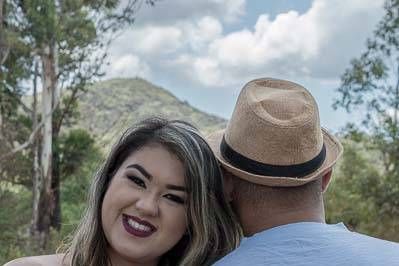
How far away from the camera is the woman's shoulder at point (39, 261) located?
5.76 ft

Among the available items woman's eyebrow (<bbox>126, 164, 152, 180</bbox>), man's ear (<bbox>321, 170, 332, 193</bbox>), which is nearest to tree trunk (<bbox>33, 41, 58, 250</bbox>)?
woman's eyebrow (<bbox>126, 164, 152, 180</bbox>)

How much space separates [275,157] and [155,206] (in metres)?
0.34

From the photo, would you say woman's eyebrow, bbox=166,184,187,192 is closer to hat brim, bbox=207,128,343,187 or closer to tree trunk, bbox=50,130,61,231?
hat brim, bbox=207,128,343,187

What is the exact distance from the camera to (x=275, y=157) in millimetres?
1698

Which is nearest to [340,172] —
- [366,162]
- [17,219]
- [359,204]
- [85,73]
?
[366,162]

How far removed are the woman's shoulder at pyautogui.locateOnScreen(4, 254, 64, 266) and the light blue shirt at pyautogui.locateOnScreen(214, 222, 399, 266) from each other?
55cm

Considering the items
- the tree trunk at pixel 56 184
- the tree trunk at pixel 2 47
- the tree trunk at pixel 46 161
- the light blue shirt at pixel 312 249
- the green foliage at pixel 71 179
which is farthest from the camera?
the tree trunk at pixel 56 184

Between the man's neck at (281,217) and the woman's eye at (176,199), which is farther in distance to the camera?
the woman's eye at (176,199)

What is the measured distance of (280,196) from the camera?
160 cm

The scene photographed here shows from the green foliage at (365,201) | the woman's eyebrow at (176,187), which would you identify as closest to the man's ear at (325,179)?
the woman's eyebrow at (176,187)

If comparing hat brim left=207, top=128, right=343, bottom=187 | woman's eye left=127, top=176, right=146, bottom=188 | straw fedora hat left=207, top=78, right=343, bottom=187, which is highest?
straw fedora hat left=207, top=78, right=343, bottom=187

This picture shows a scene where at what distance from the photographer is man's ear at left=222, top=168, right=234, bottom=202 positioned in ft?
5.81

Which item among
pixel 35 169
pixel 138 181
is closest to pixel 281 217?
pixel 138 181

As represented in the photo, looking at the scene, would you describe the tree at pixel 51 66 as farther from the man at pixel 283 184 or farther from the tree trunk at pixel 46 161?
the man at pixel 283 184
